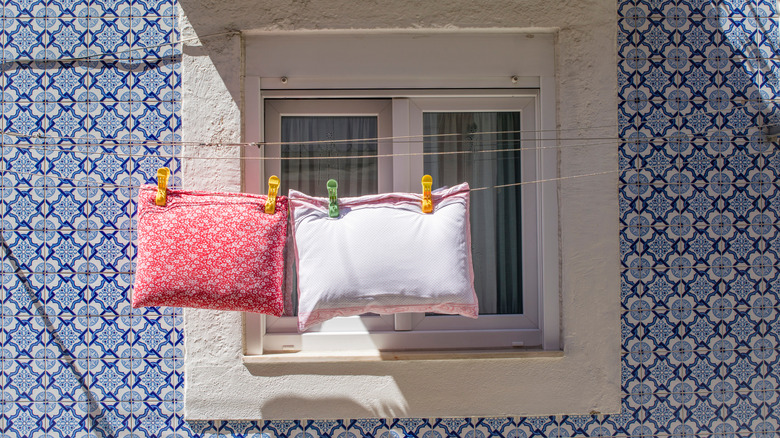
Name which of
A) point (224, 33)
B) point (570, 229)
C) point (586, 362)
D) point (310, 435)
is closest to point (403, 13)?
point (224, 33)

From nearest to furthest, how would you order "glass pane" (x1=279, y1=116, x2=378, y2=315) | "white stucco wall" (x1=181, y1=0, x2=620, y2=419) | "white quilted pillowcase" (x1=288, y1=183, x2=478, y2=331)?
"white quilted pillowcase" (x1=288, y1=183, x2=478, y2=331) < "white stucco wall" (x1=181, y1=0, x2=620, y2=419) < "glass pane" (x1=279, y1=116, x2=378, y2=315)

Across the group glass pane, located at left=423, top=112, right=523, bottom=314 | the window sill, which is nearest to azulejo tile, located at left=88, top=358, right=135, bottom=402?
the window sill

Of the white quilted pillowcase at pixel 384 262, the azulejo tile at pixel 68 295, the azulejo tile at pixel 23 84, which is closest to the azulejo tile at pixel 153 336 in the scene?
the azulejo tile at pixel 68 295

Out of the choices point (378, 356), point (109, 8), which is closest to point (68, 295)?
point (109, 8)

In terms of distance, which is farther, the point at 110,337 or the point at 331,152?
the point at 331,152

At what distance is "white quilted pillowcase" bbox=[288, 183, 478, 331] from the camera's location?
6.76 feet

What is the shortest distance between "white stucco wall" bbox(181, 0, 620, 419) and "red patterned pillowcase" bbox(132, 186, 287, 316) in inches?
13.3

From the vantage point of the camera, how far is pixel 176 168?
8.13 feet

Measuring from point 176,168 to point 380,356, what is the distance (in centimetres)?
124

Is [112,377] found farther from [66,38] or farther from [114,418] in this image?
[66,38]

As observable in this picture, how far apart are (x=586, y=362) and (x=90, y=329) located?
2.23 m

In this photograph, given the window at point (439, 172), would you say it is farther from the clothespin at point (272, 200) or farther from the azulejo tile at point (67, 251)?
the azulejo tile at point (67, 251)

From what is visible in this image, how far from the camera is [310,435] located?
2492 millimetres

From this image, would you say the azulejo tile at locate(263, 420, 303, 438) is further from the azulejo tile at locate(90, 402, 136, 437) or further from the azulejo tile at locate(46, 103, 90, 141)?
the azulejo tile at locate(46, 103, 90, 141)
